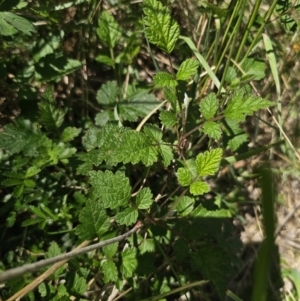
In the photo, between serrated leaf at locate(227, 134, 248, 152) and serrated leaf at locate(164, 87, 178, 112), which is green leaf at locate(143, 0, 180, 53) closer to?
serrated leaf at locate(164, 87, 178, 112)

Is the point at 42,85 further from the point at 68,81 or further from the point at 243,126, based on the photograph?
the point at 243,126

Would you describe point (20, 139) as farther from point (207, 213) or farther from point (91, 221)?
point (207, 213)

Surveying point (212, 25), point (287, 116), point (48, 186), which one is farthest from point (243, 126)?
point (48, 186)

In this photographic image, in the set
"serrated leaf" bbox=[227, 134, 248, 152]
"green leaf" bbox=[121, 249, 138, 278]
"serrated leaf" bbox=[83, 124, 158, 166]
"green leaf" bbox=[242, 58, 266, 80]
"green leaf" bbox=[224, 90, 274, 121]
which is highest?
"green leaf" bbox=[224, 90, 274, 121]

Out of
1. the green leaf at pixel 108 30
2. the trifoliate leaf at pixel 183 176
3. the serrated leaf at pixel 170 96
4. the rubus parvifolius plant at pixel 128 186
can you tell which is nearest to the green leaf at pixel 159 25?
the rubus parvifolius plant at pixel 128 186

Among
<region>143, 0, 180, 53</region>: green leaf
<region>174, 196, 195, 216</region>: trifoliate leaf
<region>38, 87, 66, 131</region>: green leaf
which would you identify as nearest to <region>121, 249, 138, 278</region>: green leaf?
<region>174, 196, 195, 216</region>: trifoliate leaf

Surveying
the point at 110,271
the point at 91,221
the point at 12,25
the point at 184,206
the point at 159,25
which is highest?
the point at 159,25

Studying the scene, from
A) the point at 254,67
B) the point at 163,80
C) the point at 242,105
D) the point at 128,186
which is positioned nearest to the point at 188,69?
the point at 163,80
